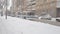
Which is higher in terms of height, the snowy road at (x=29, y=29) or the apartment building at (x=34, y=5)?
the apartment building at (x=34, y=5)

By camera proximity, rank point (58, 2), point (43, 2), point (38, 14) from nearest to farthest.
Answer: point (58, 2) → point (38, 14) → point (43, 2)

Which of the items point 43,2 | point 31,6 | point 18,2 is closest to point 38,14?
point 43,2

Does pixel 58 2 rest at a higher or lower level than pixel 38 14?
higher

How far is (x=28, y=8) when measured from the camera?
6.16 meters

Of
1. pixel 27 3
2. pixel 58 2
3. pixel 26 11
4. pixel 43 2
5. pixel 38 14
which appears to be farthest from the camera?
pixel 26 11

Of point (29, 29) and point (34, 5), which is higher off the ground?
point (34, 5)

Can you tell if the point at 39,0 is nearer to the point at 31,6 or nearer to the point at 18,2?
the point at 31,6

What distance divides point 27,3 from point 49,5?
3.15 ft

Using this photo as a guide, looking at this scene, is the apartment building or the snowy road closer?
the snowy road

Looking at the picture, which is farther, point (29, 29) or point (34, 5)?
point (34, 5)

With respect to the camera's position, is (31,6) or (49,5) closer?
(49,5)

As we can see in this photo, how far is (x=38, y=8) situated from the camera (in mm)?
5695

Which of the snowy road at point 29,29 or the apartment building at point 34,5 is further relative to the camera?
the apartment building at point 34,5

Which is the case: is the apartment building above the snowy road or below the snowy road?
above
